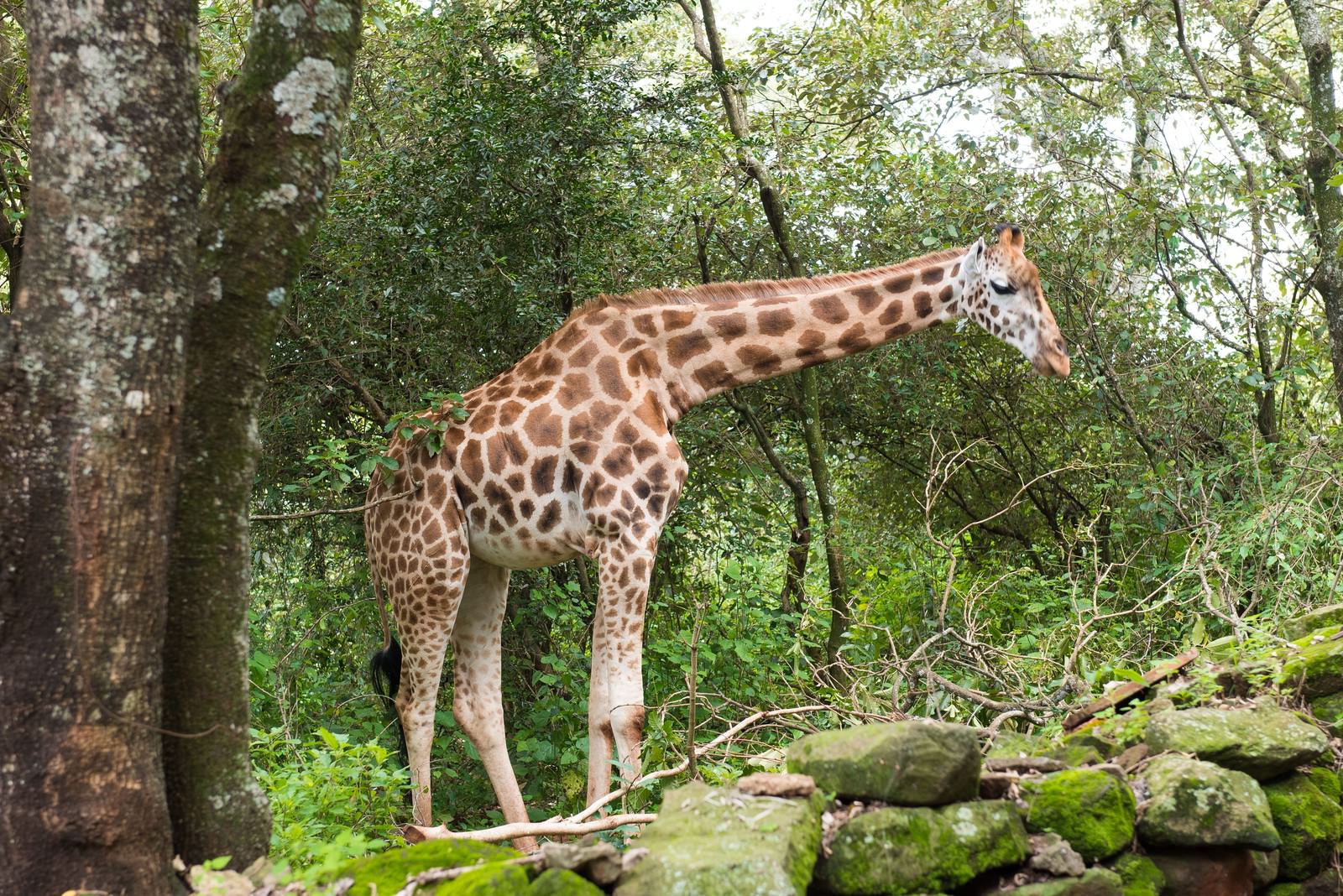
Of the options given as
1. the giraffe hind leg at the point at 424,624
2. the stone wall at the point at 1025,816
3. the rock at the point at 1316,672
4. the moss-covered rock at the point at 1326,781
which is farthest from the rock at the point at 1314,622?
the giraffe hind leg at the point at 424,624

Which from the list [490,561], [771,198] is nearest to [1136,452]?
[771,198]

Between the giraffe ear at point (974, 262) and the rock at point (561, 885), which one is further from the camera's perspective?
the giraffe ear at point (974, 262)

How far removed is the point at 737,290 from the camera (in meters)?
5.99

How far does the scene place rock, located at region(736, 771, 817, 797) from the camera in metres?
3.07

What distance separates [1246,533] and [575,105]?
15.6 feet

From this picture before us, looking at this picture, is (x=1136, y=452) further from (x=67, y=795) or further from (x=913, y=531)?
(x=67, y=795)

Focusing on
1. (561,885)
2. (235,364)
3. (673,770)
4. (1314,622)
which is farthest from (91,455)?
(1314,622)

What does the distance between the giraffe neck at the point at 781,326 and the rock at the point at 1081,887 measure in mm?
3130

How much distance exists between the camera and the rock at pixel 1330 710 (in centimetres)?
431

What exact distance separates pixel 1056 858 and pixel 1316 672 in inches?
71.3

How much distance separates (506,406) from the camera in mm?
5676

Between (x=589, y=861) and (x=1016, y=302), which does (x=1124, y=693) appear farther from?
(x=589, y=861)

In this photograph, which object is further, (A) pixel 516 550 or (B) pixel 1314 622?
(A) pixel 516 550

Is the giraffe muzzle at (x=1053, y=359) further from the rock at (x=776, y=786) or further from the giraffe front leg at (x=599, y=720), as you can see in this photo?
the rock at (x=776, y=786)
